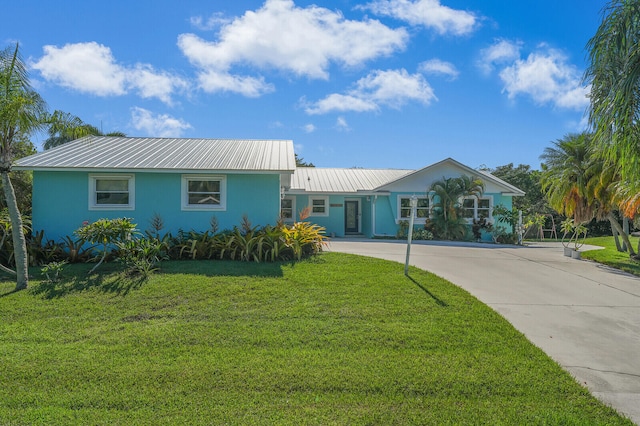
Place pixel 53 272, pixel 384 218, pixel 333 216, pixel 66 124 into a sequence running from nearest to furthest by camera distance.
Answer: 1. pixel 66 124
2. pixel 53 272
3. pixel 384 218
4. pixel 333 216

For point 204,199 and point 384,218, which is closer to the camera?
point 204,199

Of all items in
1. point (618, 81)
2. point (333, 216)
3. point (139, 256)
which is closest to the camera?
point (618, 81)

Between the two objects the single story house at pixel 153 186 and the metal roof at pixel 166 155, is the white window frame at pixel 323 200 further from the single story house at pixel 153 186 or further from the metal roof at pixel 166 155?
the single story house at pixel 153 186

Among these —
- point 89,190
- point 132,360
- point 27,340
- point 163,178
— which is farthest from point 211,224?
point 132,360

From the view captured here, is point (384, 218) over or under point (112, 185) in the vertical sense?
under

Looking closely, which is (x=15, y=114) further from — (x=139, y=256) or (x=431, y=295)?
(x=431, y=295)

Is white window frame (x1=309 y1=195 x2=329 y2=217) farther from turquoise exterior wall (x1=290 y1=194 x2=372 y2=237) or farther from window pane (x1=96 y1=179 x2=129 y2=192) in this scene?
window pane (x1=96 y1=179 x2=129 y2=192)

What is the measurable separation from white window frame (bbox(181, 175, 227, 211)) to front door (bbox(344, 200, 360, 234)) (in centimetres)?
1105

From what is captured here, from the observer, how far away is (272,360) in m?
4.33

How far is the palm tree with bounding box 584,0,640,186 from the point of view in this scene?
195 inches

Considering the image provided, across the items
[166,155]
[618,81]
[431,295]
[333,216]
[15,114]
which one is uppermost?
[166,155]

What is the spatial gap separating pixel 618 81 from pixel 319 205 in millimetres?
16132

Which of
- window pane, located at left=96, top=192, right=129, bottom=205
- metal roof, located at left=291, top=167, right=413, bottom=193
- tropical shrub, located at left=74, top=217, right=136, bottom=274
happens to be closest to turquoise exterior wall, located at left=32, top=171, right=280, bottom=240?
window pane, located at left=96, top=192, right=129, bottom=205

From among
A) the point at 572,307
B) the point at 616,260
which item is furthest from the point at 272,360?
the point at 616,260
